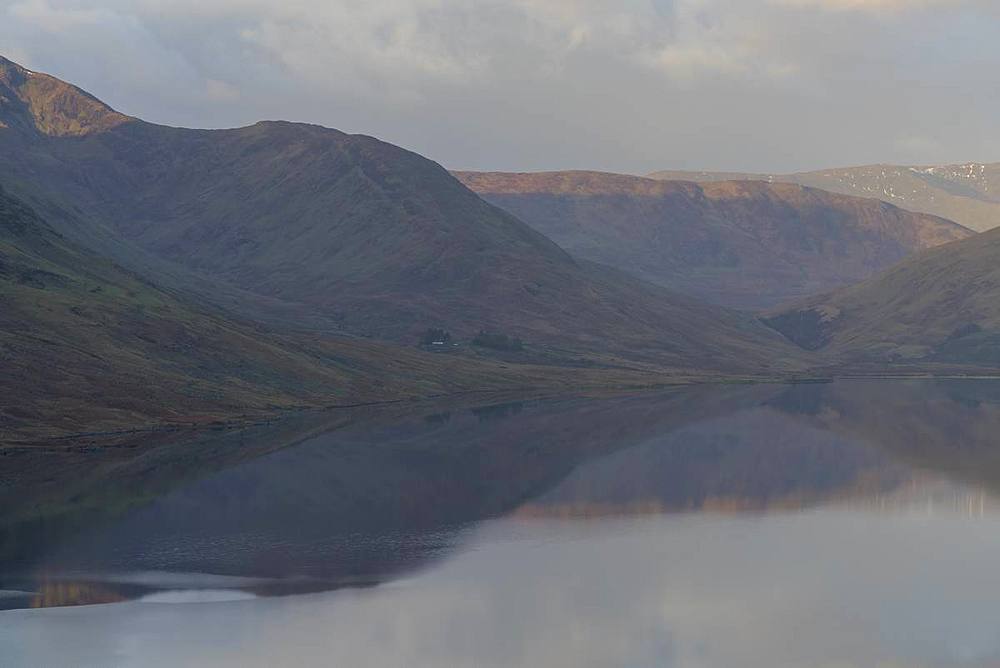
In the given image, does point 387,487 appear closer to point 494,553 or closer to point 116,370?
point 494,553

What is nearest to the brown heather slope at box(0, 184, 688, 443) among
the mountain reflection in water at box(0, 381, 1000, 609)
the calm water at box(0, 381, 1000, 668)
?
the mountain reflection in water at box(0, 381, 1000, 609)

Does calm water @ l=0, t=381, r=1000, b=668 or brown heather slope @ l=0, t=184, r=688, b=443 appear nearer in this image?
calm water @ l=0, t=381, r=1000, b=668

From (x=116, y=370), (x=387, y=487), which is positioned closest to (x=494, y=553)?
(x=387, y=487)

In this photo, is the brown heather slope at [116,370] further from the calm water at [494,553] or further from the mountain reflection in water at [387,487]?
the calm water at [494,553]

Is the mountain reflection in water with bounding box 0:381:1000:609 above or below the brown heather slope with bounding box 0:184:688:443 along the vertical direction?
below

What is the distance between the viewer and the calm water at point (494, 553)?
183 feet

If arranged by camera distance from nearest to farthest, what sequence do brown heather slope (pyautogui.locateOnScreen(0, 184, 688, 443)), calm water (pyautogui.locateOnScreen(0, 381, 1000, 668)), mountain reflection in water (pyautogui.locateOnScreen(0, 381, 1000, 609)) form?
calm water (pyautogui.locateOnScreen(0, 381, 1000, 668)) < mountain reflection in water (pyautogui.locateOnScreen(0, 381, 1000, 609)) < brown heather slope (pyautogui.locateOnScreen(0, 184, 688, 443))

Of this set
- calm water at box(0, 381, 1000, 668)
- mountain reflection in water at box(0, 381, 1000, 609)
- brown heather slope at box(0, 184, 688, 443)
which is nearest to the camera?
calm water at box(0, 381, 1000, 668)

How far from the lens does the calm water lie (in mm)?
55688

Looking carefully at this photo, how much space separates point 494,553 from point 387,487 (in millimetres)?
33383

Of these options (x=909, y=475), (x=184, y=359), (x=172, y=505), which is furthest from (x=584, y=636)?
(x=184, y=359)

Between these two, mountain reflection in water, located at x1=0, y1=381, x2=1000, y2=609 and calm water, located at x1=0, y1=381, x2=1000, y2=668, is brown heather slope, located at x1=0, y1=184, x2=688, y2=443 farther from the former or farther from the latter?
calm water, located at x1=0, y1=381, x2=1000, y2=668

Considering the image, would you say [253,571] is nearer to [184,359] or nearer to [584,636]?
[584,636]

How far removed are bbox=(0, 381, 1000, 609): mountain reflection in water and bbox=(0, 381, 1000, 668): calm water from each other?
1.41 feet
